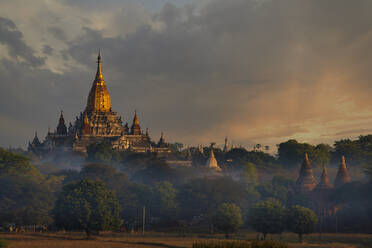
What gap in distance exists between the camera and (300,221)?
7694 centimetres

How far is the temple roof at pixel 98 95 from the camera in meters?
197

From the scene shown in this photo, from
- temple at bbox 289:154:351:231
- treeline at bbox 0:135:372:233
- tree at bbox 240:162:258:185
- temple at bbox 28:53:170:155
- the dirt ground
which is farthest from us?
temple at bbox 28:53:170:155

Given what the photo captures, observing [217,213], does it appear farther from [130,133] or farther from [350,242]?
[130,133]

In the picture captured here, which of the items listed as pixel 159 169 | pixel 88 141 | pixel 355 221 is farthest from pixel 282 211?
pixel 88 141

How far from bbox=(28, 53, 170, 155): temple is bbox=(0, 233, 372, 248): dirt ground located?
101 m

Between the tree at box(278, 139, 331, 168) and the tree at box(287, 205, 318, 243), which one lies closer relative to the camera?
the tree at box(287, 205, 318, 243)

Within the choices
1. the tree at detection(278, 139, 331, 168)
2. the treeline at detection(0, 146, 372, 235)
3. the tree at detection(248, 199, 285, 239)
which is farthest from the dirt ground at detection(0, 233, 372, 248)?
the tree at detection(278, 139, 331, 168)

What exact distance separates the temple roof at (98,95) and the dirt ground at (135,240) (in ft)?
387

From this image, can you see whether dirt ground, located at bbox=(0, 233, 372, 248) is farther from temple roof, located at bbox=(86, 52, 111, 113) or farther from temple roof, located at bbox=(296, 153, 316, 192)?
temple roof, located at bbox=(86, 52, 111, 113)

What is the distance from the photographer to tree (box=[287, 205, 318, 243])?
76688 mm

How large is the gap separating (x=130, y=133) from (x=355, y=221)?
116 metres

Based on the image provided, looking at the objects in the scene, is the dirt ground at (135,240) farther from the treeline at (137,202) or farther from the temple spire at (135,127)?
the temple spire at (135,127)

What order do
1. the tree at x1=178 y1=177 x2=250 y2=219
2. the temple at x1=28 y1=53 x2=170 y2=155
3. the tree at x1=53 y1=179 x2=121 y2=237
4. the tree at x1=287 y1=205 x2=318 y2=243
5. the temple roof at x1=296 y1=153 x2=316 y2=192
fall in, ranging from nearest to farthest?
the tree at x1=53 y1=179 x2=121 y2=237, the tree at x1=287 y1=205 x2=318 y2=243, the tree at x1=178 y1=177 x2=250 y2=219, the temple roof at x1=296 y1=153 x2=316 y2=192, the temple at x1=28 y1=53 x2=170 y2=155

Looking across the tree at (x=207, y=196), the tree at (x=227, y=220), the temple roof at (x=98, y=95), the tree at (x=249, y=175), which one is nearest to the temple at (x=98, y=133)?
the temple roof at (x=98, y=95)
